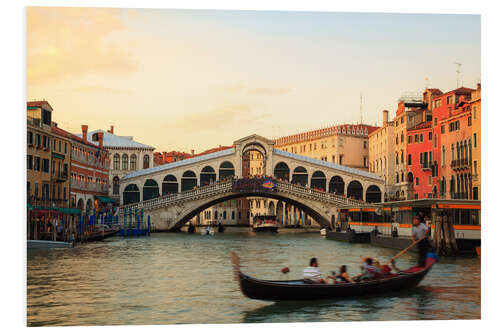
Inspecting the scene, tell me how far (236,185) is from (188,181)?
10.4ft

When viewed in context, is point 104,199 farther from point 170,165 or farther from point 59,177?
point 59,177

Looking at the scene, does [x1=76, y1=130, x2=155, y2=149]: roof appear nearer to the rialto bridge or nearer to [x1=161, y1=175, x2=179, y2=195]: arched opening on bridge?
the rialto bridge

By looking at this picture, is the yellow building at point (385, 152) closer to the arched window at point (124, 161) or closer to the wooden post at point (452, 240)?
Answer: the arched window at point (124, 161)

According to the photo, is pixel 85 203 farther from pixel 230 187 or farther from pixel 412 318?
pixel 412 318

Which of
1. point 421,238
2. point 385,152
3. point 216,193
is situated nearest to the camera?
point 421,238

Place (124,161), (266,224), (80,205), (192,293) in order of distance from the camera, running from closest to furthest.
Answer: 1. (192,293)
2. (80,205)
3. (124,161)
4. (266,224)

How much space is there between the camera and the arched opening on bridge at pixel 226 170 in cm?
3372

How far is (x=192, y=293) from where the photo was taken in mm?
11406

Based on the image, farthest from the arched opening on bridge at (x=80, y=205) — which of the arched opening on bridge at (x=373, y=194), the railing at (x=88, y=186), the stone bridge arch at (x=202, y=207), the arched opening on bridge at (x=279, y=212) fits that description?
the arched opening on bridge at (x=279, y=212)

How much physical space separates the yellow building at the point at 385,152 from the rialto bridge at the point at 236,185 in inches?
54.6

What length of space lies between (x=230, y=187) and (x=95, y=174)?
5.77 metres

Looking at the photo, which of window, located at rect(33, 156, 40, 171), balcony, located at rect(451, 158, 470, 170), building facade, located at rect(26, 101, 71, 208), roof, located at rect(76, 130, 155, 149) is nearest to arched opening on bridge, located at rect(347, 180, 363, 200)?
roof, located at rect(76, 130, 155, 149)

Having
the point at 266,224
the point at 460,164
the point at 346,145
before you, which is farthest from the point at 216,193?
the point at 346,145

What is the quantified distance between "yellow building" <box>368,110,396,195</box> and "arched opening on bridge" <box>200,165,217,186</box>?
26.5 ft
